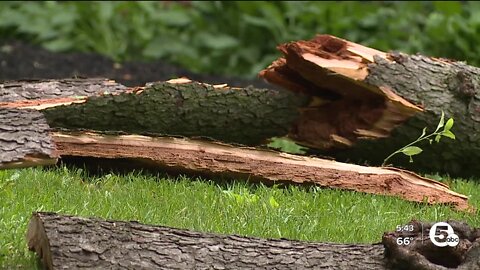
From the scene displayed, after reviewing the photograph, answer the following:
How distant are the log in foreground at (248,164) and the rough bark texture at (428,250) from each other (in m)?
1.73

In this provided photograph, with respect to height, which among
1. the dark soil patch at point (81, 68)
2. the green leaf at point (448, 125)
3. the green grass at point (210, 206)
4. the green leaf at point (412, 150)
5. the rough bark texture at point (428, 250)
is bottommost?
the green grass at point (210, 206)

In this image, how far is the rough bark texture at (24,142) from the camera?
3.99 m

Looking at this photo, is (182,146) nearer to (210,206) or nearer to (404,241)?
(210,206)

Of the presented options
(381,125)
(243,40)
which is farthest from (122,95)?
(243,40)

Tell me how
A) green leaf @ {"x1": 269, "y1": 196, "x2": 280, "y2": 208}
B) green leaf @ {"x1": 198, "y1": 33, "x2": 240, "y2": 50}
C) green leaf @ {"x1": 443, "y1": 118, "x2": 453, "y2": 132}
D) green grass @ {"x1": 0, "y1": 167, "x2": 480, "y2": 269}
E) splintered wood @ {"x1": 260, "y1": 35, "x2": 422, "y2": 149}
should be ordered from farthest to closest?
1. green leaf @ {"x1": 198, "y1": 33, "x2": 240, "y2": 50}
2. splintered wood @ {"x1": 260, "y1": 35, "x2": 422, "y2": 149}
3. green leaf @ {"x1": 443, "y1": 118, "x2": 453, "y2": 132}
4. green leaf @ {"x1": 269, "y1": 196, "x2": 280, "y2": 208}
5. green grass @ {"x1": 0, "y1": 167, "x2": 480, "y2": 269}

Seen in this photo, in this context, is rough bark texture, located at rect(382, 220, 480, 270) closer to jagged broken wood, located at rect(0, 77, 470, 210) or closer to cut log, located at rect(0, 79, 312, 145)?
jagged broken wood, located at rect(0, 77, 470, 210)

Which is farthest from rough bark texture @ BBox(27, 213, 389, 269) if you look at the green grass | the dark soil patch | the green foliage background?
the green foliage background

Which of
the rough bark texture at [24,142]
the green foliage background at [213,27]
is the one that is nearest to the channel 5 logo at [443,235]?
the rough bark texture at [24,142]

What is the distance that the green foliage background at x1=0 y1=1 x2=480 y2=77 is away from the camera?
10672 millimetres

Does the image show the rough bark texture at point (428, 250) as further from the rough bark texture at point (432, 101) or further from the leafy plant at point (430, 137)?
the rough bark texture at point (432, 101)

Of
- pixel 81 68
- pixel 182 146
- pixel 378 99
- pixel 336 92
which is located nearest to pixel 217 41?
pixel 81 68

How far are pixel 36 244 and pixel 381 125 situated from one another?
2.70 metres

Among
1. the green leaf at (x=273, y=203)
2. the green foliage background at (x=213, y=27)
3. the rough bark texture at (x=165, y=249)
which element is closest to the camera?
the rough bark texture at (x=165, y=249)

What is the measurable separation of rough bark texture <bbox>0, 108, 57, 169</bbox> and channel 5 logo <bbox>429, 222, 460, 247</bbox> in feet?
5.28
